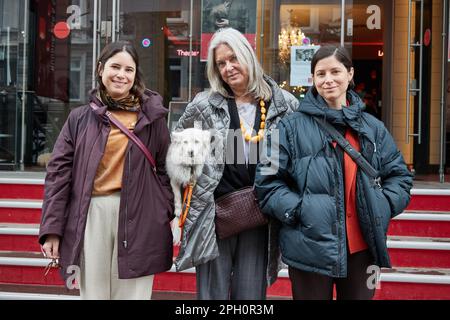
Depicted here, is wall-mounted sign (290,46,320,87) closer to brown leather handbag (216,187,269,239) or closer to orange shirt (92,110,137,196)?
brown leather handbag (216,187,269,239)

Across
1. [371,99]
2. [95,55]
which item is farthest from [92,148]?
[371,99]

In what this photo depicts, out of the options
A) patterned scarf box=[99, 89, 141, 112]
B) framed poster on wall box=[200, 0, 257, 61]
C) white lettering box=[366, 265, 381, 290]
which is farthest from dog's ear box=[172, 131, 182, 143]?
framed poster on wall box=[200, 0, 257, 61]

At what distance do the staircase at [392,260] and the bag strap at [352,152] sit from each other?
212 centimetres

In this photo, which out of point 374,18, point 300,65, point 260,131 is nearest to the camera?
point 260,131

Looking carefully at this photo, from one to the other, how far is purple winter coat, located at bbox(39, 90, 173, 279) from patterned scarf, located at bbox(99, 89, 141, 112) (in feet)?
0.12

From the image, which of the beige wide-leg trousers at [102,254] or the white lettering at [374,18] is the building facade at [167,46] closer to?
the white lettering at [374,18]

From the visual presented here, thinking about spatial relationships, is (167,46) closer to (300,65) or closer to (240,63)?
(300,65)

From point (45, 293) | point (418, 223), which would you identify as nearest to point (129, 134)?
point (45, 293)

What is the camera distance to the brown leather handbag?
2.81 m

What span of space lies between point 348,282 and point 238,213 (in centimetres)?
63

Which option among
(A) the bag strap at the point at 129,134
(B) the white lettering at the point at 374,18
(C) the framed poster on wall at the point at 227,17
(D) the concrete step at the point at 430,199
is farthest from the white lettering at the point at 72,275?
(B) the white lettering at the point at 374,18

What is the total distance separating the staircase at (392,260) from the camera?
450cm

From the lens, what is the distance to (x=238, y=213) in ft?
9.20

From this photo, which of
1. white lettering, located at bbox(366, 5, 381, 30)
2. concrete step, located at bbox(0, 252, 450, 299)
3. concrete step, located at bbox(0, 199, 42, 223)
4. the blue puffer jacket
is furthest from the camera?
white lettering, located at bbox(366, 5, 381, 30)
